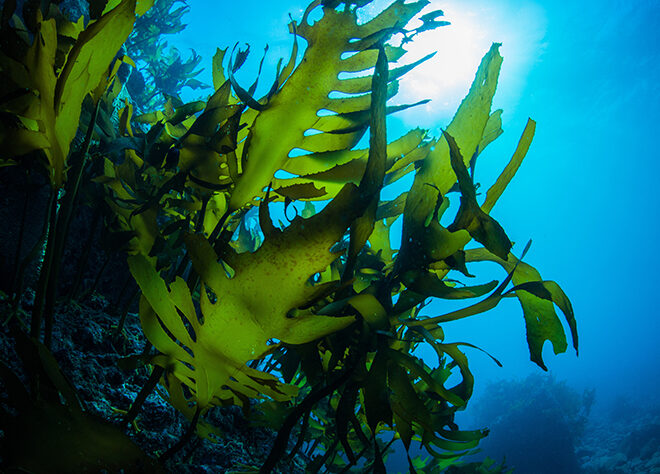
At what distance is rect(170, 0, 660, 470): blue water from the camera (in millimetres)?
21797

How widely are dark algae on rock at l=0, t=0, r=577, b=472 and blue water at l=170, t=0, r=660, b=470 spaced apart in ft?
32.0

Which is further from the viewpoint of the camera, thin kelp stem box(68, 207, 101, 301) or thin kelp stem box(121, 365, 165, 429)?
thin kelp stem box(68, 207, 101, 301)

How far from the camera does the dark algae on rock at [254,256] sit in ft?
1.71

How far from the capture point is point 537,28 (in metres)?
22.9

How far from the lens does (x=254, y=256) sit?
1.75 feet

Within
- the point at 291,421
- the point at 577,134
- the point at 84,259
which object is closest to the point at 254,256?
the point at 291,421

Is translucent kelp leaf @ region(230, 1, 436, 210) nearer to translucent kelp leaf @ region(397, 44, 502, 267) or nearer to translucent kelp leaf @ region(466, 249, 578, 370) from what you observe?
translucent kelp leaf @ region(397, 44, 502, 267)

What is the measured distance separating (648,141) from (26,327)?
44.7 metres

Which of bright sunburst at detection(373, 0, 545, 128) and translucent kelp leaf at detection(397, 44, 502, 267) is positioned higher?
bright sunburst at detection(373, 0, 545, 128)

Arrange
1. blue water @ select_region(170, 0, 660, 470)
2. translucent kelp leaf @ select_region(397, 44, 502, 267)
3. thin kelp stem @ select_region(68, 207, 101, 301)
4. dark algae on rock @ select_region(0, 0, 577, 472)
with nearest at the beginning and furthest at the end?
1. dark algae on rock @ select_region(0, 0, 577, 472)
2. translucent kelp leaf @ select_region(397, 44, 502, 267)
3. thin kelp stem @ select_region(68, 207, 101, 301)
4. blue water @ select_region(170, 0, 660, 470)

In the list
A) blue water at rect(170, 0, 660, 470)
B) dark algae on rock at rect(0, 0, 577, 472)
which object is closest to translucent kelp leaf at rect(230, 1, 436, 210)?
dark algae on rock at rect(0, 0, 577, 472)

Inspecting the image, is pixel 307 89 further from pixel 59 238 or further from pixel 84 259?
pixel 84 259

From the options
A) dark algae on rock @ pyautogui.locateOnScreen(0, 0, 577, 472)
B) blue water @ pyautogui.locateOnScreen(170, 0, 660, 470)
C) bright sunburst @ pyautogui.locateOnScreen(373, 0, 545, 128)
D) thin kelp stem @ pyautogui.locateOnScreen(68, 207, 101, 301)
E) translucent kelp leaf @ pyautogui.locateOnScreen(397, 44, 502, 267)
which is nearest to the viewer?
dark algae on rock @ pyautogui.locateOnScreen(0, 0, 577, 472)

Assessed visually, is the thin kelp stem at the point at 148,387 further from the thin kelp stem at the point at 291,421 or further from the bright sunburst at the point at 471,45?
the bright sunburst at the point at 471,45
